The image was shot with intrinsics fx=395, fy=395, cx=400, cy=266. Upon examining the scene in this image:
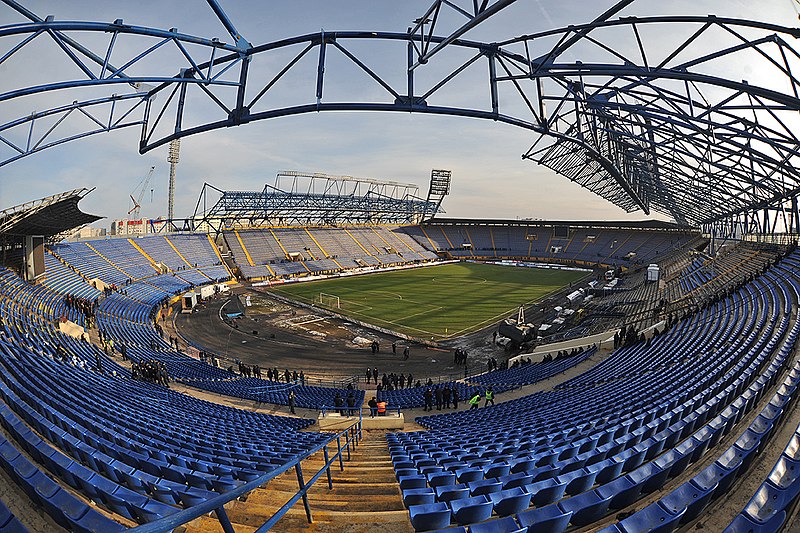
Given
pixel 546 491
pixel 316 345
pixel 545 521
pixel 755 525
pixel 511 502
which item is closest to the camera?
pixel 755 525

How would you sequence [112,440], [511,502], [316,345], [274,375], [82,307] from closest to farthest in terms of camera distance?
1. [511,502]
2. [112,440]
3. [274,375]
4. [82,307]
5. [316,345]

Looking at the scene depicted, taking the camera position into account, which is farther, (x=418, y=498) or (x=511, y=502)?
(x=418, y=498)

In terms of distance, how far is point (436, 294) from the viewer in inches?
1813

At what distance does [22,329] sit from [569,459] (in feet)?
66.7

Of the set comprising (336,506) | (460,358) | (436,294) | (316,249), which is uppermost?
(316,249)

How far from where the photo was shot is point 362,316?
3647cm

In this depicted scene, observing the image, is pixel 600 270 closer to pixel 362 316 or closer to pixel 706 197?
pixel 706 197

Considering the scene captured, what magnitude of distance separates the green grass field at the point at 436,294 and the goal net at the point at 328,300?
58 cm

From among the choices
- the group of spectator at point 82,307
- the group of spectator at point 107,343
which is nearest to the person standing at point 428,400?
the group of spectator at point 107,343

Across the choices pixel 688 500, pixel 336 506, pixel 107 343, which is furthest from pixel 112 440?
pixel 107 343

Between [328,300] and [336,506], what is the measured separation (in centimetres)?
3804

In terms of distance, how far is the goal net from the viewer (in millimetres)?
40156

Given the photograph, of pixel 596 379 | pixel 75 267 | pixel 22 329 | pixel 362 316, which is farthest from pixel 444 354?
pixel 75 267

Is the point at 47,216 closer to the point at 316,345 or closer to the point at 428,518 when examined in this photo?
the point at 316,345
